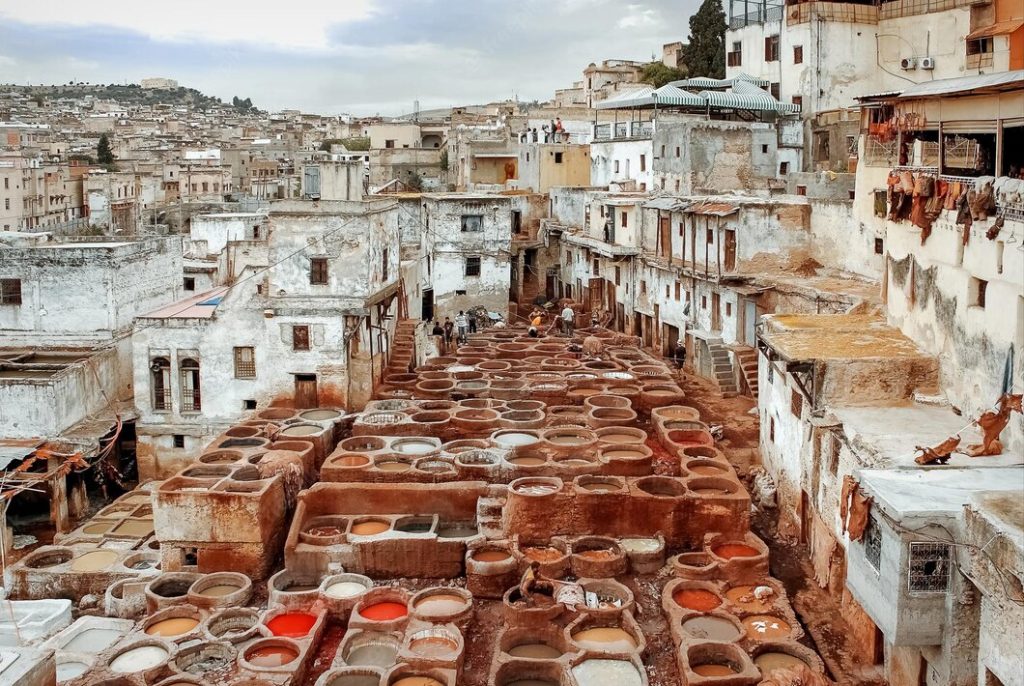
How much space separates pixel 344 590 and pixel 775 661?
748 cm

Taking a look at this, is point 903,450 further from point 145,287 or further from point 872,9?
point 872,9

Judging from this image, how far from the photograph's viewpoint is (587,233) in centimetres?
4384

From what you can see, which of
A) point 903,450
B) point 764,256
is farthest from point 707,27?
point 903,450

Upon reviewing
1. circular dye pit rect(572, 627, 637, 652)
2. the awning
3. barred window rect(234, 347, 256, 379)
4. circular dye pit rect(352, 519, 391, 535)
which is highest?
the awning

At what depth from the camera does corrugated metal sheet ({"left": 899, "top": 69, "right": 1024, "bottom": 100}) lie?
50.4 feet

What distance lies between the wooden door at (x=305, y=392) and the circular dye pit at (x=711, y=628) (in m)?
12.9

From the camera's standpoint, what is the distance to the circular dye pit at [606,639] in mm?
15473

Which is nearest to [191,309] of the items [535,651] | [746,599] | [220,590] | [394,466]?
[394,466]

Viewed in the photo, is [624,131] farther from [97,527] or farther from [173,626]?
[173,626]

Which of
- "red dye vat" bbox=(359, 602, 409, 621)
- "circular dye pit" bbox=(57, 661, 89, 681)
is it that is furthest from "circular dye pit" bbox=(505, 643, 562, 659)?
"circular dye pit" bbox=(57, 661, 89, 681)

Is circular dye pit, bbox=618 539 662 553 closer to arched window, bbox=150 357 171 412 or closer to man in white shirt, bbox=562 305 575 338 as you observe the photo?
arched window, bbox=150 357 171 412

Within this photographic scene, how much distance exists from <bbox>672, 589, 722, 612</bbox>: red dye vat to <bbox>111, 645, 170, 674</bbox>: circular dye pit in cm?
840

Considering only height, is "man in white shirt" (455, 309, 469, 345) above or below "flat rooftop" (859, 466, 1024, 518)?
below

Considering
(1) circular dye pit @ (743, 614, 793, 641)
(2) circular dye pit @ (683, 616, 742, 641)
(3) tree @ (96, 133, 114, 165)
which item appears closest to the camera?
(2) circular dye pit @ (683, 616, 742, 641)
